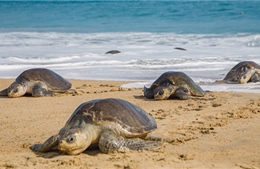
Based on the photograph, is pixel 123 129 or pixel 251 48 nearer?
pixel 123 129

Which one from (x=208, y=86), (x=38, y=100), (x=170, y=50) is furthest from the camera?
(x=170, y=50)

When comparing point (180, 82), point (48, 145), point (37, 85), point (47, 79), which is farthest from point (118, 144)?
point (47, 79)

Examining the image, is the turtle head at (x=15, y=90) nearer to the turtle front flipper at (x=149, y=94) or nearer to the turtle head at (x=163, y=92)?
the turtle front flipper at (x=149, y=94)

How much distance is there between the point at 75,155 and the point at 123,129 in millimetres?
611

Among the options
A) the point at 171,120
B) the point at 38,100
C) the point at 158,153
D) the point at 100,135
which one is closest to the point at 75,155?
the point at 100,135

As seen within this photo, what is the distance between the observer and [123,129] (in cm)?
553

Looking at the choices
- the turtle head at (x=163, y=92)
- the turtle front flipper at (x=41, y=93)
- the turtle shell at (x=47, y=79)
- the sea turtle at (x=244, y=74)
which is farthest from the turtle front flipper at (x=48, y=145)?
the sea turtle at (x=244, y=74)

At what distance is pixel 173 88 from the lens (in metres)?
9.12

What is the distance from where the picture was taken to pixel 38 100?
9.27 meters

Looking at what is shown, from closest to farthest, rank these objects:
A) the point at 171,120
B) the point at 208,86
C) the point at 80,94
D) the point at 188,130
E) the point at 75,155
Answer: the point at 75,155 < the point at 188,130 < the point at 171,120 < the point at 80,94 < the point at 208,86

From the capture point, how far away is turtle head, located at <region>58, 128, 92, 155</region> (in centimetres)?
508

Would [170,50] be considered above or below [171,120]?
above

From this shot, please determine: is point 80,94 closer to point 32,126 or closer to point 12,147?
point 32,126

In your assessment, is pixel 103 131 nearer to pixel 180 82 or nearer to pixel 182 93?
pixel 182 93
